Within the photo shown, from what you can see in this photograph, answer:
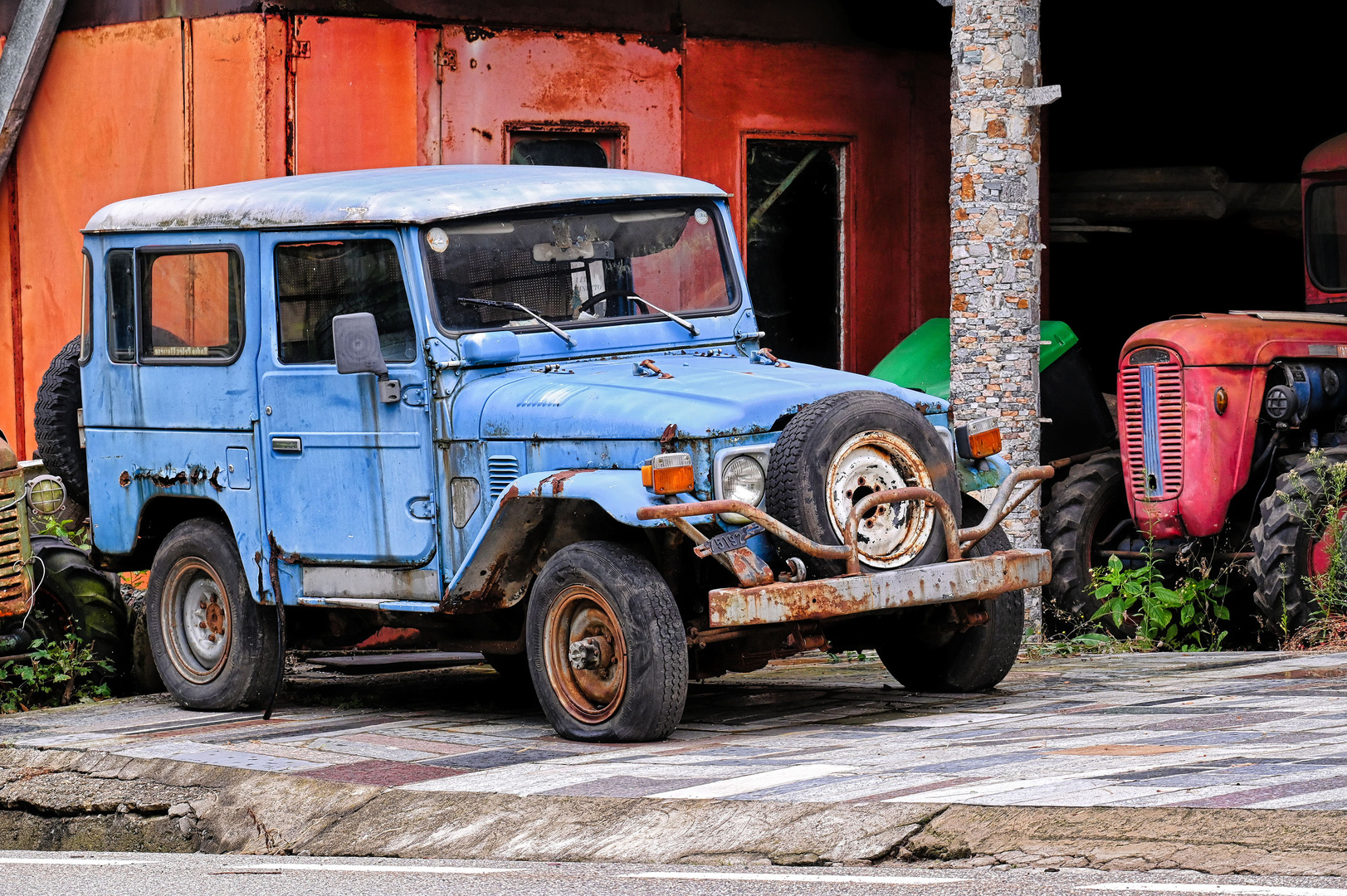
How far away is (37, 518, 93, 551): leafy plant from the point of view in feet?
36.5

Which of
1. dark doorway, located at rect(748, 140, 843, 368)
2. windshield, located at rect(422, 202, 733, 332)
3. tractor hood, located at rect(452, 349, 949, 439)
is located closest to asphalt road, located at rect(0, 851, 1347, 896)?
tractor hood, located at rect(452, 349, 949, 439)

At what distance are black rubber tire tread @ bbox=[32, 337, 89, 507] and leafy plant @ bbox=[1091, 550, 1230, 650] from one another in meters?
5.56

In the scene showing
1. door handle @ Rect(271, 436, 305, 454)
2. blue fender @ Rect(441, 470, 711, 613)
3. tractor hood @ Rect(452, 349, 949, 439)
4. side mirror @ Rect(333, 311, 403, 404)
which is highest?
side mirror @ Rect(333, 311, 403, 404)

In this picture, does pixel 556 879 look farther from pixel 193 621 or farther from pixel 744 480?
pixel 193 621

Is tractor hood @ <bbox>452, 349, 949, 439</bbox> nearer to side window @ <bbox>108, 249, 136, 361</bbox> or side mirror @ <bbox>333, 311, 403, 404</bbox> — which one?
side mirror @ <bbox>333, 311, 403, 404</bbox>

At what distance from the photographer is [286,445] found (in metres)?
9.02

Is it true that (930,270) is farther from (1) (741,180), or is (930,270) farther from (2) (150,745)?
(2) (150,745)

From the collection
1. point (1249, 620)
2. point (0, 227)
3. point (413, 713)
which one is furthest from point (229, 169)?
point (1249, 620)

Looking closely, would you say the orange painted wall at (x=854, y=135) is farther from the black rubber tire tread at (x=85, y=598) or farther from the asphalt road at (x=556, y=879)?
the asphalt road at (x=556, y=879)

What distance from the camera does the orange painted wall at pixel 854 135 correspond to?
45.1ft

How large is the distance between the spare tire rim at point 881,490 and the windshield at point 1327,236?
540 centimetres

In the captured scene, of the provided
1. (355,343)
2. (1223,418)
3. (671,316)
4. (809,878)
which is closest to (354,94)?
(671,316)

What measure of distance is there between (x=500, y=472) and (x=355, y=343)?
→ 80 cm

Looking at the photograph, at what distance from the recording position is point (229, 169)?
12328 millimetres
